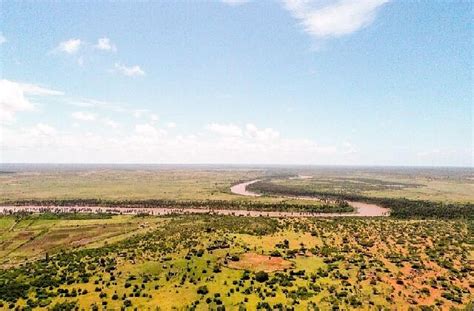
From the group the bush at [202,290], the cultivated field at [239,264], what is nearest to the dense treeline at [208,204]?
the cultivated field at [239,264]

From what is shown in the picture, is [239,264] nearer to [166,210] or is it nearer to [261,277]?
[261,277]

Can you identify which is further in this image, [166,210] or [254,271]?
[166,210]

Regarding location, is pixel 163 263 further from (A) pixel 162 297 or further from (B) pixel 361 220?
(B) pixel 361 220

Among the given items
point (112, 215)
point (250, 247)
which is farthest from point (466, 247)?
point (112, 215)

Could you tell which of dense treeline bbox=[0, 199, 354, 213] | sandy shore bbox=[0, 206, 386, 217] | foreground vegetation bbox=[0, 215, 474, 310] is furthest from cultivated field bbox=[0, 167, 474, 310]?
dense treeline bbox=[0, 199, 354, 213]

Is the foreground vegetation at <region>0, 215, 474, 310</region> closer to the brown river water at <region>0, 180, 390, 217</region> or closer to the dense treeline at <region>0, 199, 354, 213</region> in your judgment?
the brown river water at <region>0, 180, 390, 217</region>

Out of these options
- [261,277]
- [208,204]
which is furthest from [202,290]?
[208,204]
